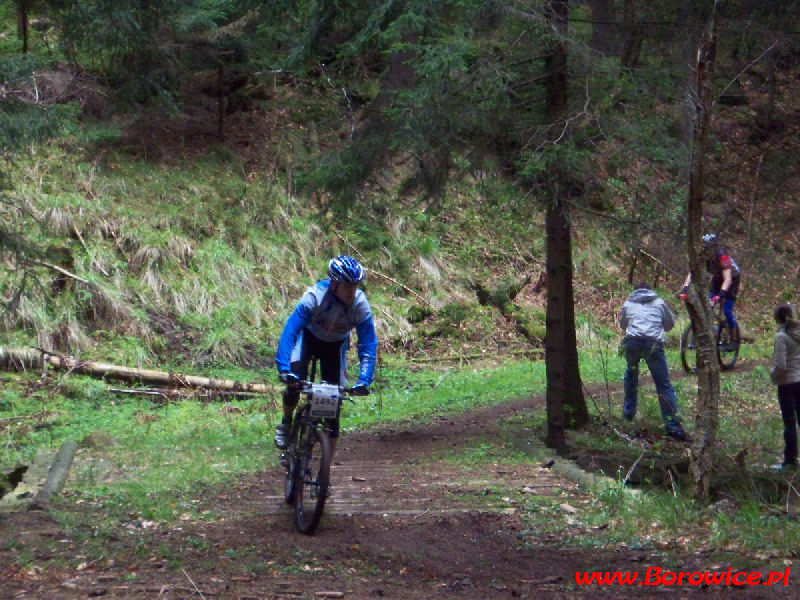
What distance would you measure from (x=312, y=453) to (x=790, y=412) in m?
5.97

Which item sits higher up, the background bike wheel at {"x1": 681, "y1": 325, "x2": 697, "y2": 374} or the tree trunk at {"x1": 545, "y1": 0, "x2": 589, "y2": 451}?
the tree trunk at {"x1": 545, "y1": 0, "x2": 589, "y2": 451}

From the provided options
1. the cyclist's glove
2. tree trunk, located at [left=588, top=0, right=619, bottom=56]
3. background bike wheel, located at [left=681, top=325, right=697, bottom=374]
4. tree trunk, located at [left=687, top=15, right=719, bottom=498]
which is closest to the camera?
the cyclist's glove

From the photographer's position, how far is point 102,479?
30.0 feet

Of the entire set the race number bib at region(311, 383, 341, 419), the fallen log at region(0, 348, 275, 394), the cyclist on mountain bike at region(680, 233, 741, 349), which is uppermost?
the cyclist on mountain bike at region(680, 233, 741, 349)

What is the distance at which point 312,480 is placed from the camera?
7.00 meters

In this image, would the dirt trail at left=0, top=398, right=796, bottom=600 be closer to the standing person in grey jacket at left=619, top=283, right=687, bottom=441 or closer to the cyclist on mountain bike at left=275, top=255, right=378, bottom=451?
the cyclist on mountain bike at left=275, top=255, right=378, bottom=451

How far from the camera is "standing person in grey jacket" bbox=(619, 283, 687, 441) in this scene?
11.5m

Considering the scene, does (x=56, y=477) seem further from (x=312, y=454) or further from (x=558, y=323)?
(x=558, y=323)

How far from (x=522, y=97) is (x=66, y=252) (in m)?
10.0

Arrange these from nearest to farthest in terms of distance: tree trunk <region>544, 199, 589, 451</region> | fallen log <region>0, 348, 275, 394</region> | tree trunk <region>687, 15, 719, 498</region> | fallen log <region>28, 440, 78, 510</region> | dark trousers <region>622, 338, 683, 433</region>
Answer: tree trunk <region>687, 15, 719, 498</region> → fallen log <region>28, 440, 78, 510</region> → tree trunk <region>544, 199, 589, 451</region> → dark trousers <region>622, 338, 683, 433</region> → fallen log <region>0, 348, 275, 394</region>

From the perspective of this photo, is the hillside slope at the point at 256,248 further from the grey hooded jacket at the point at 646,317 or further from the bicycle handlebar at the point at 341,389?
the bicycle handlebar at the point at 341,389

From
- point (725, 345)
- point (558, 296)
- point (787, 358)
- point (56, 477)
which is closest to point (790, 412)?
point (787, 358)

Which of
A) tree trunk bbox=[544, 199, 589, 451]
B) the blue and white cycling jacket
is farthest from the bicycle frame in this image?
tree trunk bbox=[544, 199, 589, 451]

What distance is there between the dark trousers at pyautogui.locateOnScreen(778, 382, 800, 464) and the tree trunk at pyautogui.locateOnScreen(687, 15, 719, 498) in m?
2.94
